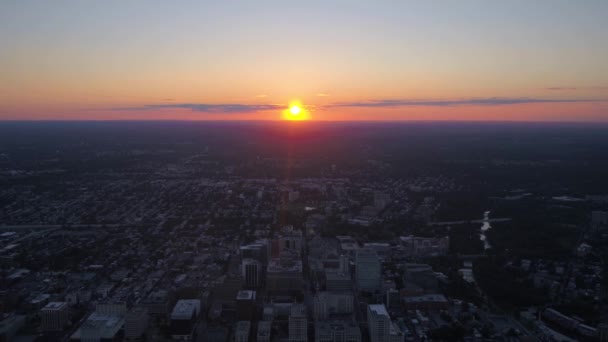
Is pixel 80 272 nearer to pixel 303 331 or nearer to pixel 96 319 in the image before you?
pixel 96 319

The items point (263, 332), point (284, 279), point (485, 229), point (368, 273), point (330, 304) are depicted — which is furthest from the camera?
point (485, 229)

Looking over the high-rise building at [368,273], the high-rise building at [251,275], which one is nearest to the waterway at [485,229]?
the high-rise building at [368,273]

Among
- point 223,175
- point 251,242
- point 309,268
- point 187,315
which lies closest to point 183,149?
point 223,175

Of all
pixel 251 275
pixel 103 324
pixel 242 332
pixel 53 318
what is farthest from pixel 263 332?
pixel 53 318

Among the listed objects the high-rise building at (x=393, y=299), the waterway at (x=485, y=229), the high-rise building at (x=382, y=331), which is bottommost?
the waterway at (x=485, y=229)

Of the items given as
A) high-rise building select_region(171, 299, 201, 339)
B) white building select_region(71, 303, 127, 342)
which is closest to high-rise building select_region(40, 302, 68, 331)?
white building select_region(71, 303, 127, 342)

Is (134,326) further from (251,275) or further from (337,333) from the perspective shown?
(337,333)

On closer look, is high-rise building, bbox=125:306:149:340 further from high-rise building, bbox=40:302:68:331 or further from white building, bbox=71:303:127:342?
high-rise building, bbox=40:302:68:331

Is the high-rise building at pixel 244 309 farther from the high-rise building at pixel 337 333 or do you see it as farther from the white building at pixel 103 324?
the white building at pixel 103 324
